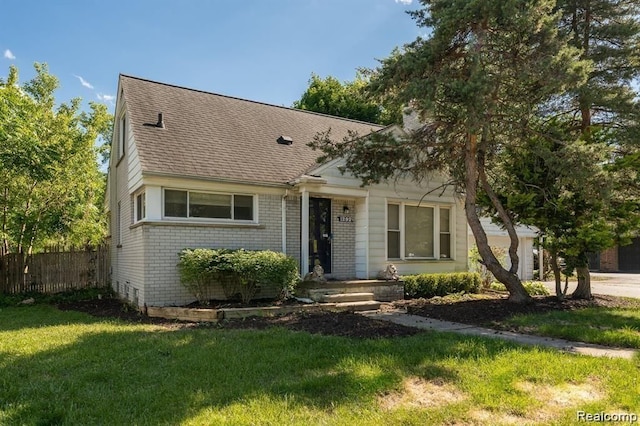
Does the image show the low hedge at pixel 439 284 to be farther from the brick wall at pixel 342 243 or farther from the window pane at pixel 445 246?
the brick wall at pixel 342 243

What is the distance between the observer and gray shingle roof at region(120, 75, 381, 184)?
1017 cm

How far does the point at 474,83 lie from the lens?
7.88 m

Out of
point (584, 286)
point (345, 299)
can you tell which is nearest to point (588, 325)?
point (584, 286)

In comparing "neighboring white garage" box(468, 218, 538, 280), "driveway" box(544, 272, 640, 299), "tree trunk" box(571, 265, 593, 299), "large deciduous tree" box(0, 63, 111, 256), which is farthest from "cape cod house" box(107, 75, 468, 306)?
"neighboring white garage" box(468, 218, 538, 280)

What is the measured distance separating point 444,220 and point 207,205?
759cm

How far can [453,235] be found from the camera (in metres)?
13.8

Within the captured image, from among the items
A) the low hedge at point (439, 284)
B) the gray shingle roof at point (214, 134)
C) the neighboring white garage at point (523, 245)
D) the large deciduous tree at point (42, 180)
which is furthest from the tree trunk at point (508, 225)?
the large deciduous tree at point (42, 180)

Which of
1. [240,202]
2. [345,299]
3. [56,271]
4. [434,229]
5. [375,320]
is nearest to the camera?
[375,320]

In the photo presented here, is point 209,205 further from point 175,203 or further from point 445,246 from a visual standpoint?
point 445,246

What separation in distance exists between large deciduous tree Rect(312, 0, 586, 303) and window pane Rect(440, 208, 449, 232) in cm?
310

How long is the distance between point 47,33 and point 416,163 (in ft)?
38.7

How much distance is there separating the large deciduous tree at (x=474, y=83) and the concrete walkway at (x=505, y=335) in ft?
8.44

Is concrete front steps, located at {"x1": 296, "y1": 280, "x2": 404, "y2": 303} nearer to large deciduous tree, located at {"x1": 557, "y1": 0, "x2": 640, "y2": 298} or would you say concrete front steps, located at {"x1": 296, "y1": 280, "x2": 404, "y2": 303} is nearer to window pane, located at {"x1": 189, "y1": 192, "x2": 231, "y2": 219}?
window pane, located at {"x1": 189, "y1": 192, "x2": 231, "y2": 219}

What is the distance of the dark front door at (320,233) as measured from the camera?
11.7 meters
